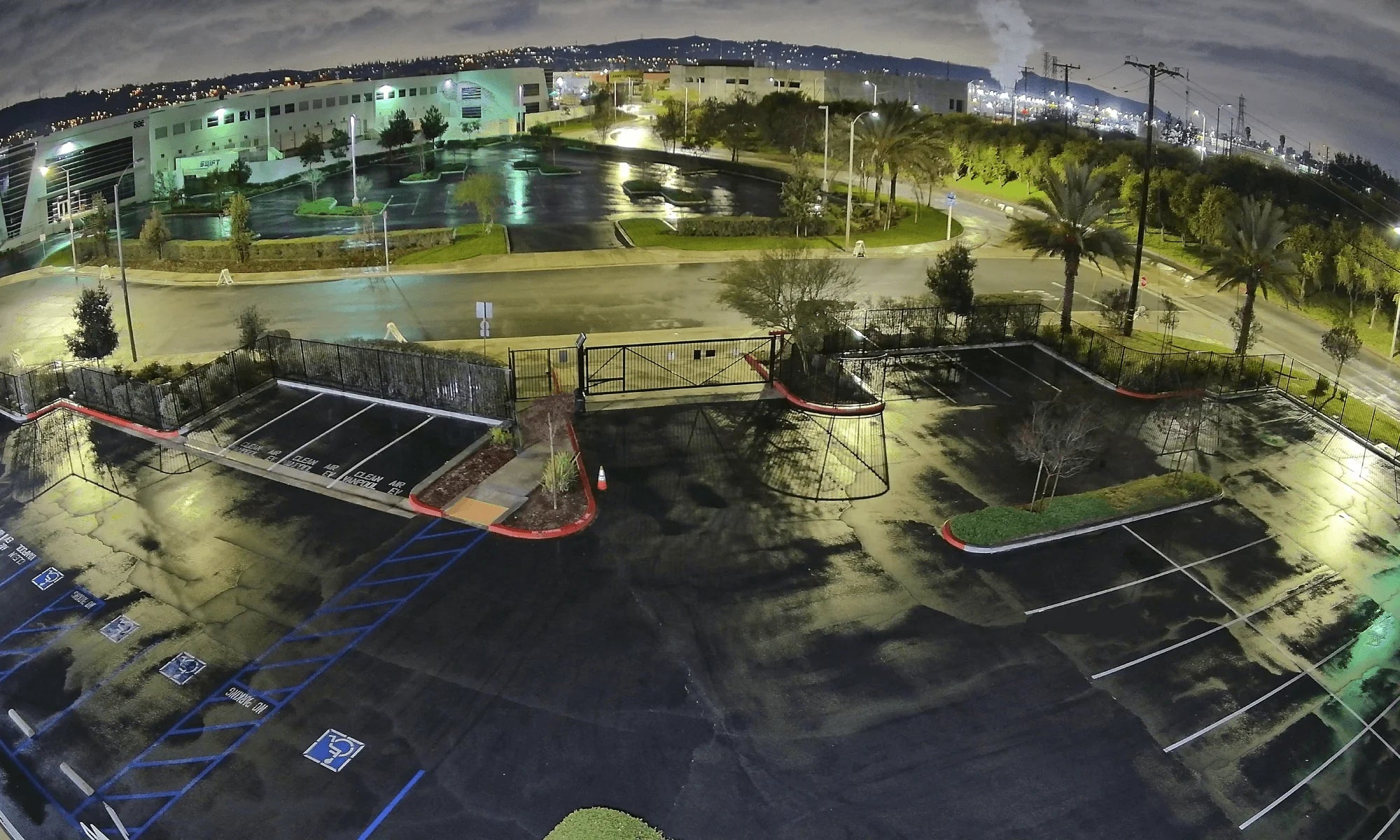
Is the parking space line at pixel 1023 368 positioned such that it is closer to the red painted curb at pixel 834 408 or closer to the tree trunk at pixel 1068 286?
the tree trunk at pixel 1068 286

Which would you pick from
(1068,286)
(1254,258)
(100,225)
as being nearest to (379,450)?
(1068,286)

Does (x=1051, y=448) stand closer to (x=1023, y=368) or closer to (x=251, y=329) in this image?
Answer: (x=1023, y=368)

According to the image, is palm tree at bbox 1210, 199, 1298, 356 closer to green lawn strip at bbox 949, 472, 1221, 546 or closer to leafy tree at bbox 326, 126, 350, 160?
green lawn strip at bbox 949, 472, 1221, 546

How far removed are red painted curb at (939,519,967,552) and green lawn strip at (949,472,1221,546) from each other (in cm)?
7

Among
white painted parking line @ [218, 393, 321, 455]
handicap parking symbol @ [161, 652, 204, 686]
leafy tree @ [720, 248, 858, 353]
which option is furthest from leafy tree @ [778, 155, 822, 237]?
handicap parking symbol @ [161, 652, 204, 686]

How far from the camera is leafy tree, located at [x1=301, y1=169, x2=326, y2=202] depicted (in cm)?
7288

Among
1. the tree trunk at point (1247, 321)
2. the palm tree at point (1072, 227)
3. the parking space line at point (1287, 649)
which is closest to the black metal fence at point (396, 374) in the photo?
the parking space line at point (1287, 649)

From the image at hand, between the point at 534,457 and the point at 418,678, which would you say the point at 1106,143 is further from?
the point at 418,678

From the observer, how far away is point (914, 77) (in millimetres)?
117375

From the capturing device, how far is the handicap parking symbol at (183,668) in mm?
17438

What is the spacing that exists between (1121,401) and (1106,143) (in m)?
57.7

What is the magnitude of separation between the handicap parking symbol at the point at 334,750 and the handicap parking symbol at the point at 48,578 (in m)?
8.55

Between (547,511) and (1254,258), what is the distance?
27062 mm

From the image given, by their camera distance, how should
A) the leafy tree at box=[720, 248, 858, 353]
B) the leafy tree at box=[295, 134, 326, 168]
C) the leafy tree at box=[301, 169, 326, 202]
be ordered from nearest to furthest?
the leafy tree at box=[720, 248, 858, 353], the leafy tree at box=[301, 169, 326, 202], the leafy tree at box=[295, 134, 326, 168]
